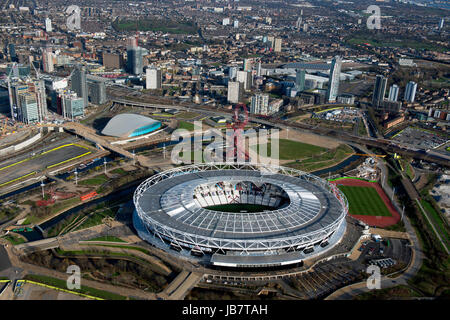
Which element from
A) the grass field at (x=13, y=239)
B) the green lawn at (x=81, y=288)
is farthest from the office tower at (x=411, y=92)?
the grass field at (x=13, y=239)

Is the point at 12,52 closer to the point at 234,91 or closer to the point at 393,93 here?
the point at 234,91

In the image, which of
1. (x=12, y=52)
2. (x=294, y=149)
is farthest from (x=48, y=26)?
(x=294, y=149)

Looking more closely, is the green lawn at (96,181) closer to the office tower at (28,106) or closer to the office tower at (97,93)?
the office tower at (28,106)

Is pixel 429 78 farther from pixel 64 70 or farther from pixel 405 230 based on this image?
pixel 64 70

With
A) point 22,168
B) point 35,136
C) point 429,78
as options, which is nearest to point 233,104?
point 35,136

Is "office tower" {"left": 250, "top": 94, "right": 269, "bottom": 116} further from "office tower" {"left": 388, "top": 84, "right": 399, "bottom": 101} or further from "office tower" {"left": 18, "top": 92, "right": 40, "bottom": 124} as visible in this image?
"office tower" {"left": 18, "top": 92, "right": 40, "bottom": 124}

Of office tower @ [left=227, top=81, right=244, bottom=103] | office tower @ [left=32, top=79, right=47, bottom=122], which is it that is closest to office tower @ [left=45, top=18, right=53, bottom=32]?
office tower @ [left=32, top=79, right=47, bottom=122]
